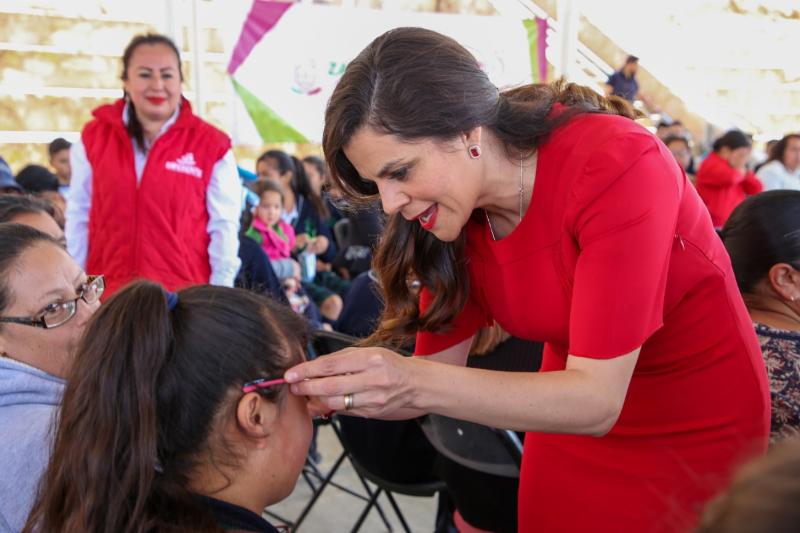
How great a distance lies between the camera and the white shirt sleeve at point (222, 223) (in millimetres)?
2686

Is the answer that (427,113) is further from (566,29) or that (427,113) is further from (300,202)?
(566,29)

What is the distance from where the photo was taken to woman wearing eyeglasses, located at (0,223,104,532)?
1.32m

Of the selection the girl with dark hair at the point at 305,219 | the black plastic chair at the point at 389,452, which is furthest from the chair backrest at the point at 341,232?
the black plastic chair at the point at 389,452

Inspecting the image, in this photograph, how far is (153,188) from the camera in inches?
101

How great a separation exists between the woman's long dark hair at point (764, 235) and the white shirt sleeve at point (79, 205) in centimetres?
200

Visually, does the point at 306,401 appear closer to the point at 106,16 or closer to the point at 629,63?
the point at 106,16

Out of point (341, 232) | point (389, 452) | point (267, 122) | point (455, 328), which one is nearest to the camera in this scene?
point (455, 328)

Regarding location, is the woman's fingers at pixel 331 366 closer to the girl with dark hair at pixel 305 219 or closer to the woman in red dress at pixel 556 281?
the woman in red dress at pixel 556 281

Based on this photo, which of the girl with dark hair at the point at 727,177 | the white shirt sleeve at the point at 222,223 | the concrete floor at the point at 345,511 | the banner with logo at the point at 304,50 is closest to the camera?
the white shirt sleeve at the point at 222,223

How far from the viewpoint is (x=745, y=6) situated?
1075cm

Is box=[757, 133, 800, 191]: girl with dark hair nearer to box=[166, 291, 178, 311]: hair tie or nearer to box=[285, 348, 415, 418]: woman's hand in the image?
box=[285, 348, 415, 418]: woman's hand

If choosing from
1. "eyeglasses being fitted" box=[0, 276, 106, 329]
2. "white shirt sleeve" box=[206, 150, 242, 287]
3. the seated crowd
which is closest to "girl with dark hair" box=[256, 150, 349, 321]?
"white shirt sleeve" box=[206, 150, 242, 287]

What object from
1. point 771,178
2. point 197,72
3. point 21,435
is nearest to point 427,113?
point 21,435

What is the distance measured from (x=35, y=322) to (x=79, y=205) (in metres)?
1.33
